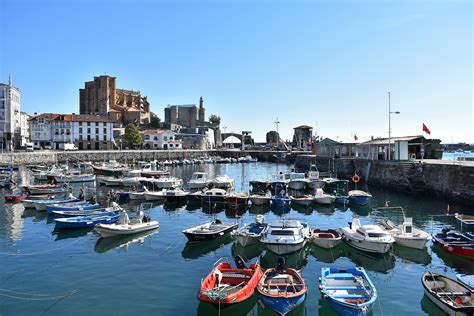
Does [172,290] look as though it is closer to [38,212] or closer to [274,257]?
[274,257]

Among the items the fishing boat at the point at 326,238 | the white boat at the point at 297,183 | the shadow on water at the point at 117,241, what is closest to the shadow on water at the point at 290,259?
the fishing boat at the point at 326,238

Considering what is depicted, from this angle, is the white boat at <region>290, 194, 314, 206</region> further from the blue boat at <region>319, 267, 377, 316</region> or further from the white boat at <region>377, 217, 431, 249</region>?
the blue boat at <region>319, 267, 377, 316</region>

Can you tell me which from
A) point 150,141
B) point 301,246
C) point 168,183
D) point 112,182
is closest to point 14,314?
point 301,246

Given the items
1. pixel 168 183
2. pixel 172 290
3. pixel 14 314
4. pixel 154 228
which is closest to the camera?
pixel 14 314

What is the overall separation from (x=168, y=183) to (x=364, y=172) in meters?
32.5

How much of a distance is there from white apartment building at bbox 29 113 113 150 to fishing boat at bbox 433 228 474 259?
108389mm

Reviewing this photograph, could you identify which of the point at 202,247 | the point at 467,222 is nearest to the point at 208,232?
the point at 202,247

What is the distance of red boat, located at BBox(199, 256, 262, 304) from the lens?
14.5 m

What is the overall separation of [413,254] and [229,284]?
12938 millimetres

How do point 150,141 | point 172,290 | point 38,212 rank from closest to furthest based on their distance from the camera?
point 172,290 → point 38,212 → point 150,141

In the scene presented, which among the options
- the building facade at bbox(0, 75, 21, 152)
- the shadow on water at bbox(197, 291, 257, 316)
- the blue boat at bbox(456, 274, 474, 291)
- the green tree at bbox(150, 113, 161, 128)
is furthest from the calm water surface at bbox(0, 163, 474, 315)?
the green tree at bbox(150, 113, 161, 128)

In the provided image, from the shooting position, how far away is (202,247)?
24344 millimetres

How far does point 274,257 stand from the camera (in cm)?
2234

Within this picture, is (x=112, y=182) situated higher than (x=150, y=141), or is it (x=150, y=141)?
(x=150, y=141)
